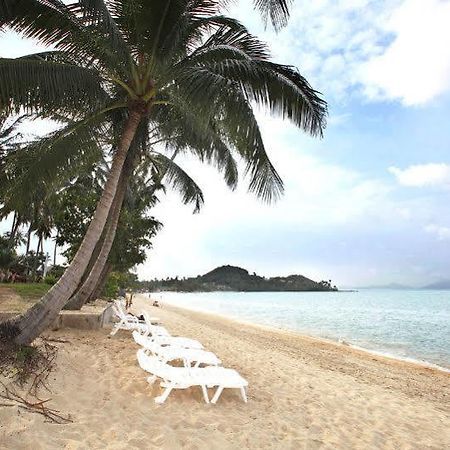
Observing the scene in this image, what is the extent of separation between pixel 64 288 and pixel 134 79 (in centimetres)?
375

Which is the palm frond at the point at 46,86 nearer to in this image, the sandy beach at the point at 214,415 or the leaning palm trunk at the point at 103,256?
the leaning palm trunk at the point at 103,256

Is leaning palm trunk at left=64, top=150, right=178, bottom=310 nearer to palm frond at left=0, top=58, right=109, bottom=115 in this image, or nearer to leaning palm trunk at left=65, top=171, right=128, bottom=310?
leaning palm trunk at left=65, top=171, right=128, bottom=310

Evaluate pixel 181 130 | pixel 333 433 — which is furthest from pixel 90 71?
pixel 333 433

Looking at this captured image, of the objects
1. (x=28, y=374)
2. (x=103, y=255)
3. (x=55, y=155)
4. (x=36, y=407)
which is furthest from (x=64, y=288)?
(x=103, y=255)

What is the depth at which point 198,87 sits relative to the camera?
603 cm

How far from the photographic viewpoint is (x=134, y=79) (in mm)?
7383

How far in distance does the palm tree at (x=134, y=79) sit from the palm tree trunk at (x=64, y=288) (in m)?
0.01

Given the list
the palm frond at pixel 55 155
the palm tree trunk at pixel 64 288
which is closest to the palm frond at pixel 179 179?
the palm frond at pixel 55 155

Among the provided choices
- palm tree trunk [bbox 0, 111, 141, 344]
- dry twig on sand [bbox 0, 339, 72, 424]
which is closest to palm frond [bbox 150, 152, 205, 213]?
palm tree trunk [bbox 0, 111, 141, 344]

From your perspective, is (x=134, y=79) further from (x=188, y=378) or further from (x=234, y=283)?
(x=234, y=283)

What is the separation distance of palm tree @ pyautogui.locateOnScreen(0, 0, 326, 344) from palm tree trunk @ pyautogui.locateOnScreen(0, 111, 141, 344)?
15 mm

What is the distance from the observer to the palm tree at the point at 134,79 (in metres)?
6.21

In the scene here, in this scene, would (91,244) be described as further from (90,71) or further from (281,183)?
(281,183)

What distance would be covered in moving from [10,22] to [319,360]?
1159 cm
